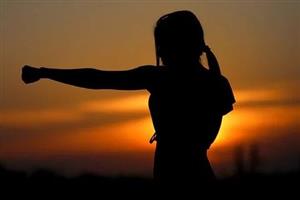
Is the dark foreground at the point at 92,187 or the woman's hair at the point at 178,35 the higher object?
the woman's hair at the point at 178,35

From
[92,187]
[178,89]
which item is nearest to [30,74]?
[178,89]

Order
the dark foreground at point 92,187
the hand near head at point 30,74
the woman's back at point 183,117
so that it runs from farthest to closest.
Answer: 1. the dark foreground at point 92,187
2. the woman's back at point 183,117
3. the hand near head at point 30,74

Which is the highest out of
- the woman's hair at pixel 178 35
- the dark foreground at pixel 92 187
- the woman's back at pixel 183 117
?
the woman's hair at pixel 178 35

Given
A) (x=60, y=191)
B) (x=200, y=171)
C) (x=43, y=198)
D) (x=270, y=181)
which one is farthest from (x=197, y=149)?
(x=270, y=181)

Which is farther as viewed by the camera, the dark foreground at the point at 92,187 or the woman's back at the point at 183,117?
the dark foreground at the point at 92,187

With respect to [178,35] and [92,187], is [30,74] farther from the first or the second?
[92,187]

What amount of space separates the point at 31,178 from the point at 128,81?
8.76 metres

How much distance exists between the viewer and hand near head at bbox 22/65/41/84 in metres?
3.40

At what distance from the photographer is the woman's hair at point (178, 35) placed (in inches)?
140

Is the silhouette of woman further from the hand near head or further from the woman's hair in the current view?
the hand near head

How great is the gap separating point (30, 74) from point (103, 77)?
0.30 m

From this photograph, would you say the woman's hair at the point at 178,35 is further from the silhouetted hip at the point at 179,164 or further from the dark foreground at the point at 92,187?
the dark foreground at the point at 92,187

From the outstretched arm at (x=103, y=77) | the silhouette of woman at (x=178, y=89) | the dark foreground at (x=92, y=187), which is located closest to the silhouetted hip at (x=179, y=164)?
the silhouette of woman at (x=178, y=89)

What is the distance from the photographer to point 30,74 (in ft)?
11.2
